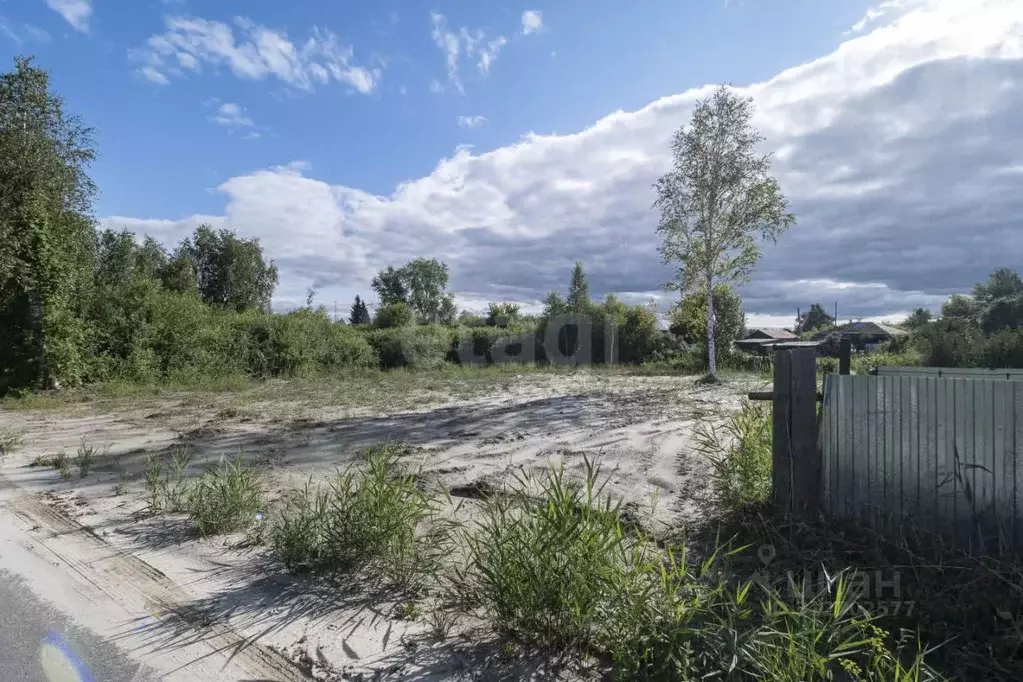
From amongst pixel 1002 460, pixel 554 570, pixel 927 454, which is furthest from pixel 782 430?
pixel 554 570

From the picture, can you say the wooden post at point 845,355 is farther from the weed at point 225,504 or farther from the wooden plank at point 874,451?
the weed at point 225,504

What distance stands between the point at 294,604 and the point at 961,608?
280 centimetres

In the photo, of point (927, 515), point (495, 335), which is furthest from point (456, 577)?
point (495, 335)

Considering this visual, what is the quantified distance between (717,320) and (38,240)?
1780 centimetres

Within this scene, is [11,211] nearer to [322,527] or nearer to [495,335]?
[322,527]

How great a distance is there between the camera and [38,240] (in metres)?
10.7

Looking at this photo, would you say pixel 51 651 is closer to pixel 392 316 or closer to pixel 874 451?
pixel 874 451

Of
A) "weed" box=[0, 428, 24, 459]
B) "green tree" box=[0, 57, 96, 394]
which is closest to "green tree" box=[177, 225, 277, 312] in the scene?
"green tree" box=[0, 57, 96, 394]

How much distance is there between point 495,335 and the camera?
22.8 meters

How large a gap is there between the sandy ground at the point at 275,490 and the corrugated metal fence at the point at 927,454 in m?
0.99

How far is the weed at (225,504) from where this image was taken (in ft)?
11.5

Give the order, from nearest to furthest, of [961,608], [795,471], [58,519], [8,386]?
[961,608]
[795,471]
[58,519]
[8,386]

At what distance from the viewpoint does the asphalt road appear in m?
2.10

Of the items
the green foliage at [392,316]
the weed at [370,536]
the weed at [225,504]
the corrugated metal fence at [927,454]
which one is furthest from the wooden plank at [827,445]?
the green foliage at [392,316]
